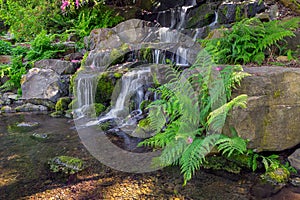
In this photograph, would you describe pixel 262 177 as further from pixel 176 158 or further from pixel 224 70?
pixel 224 70

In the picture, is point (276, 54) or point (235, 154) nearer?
point (235, 154)

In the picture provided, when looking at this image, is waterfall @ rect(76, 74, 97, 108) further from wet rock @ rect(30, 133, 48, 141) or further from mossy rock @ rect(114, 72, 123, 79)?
wet rock @ rect(30, 133, 48, 141)

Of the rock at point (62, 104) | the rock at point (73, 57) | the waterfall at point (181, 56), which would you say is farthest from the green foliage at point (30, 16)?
the waterfall at point (181, 56)

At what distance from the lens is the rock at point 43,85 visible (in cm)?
779

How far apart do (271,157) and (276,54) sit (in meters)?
2.21

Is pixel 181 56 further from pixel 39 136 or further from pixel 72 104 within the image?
pixel 39 136

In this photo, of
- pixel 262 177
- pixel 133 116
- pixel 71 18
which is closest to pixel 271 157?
pixel 262 177

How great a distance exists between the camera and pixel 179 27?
948 cm

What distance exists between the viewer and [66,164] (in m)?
3.74

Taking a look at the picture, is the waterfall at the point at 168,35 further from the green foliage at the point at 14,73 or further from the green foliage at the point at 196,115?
the green foliage at the point at 14,73

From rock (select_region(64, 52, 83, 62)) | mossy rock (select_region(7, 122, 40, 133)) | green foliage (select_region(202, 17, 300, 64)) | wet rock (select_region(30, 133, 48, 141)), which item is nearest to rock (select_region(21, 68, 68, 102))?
rock (select_region(64, 52, 83, 62))

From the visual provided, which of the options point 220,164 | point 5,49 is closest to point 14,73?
point 5,49

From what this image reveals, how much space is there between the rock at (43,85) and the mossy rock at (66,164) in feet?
14.0

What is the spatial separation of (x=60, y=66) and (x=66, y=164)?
17.9 ft
